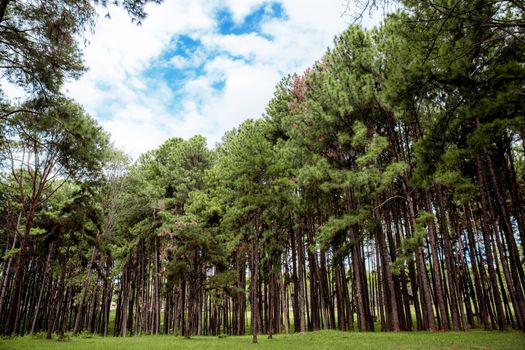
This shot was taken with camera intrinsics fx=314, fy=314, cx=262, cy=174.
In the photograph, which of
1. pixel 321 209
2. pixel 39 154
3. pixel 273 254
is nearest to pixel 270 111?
pixel 321 209

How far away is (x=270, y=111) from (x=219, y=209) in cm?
806

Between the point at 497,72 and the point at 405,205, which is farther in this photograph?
the point at 405,205

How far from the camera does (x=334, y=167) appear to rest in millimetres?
17984

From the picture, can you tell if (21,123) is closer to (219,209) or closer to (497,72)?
(219,209)

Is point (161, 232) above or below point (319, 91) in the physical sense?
below

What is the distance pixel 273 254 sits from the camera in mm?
20047

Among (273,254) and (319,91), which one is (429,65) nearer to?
(319,91)

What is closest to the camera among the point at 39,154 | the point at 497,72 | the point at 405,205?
the point at 497,72

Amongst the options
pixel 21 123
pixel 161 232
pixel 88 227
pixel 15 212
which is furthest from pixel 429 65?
pixel 15 212

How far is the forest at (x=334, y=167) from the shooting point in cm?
750

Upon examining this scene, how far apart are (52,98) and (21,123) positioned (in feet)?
6.35

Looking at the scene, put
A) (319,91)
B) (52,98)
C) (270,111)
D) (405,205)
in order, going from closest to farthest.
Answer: (52,98) < (319,91) < (405,205) < (270,111)

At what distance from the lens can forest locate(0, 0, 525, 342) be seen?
7500mm

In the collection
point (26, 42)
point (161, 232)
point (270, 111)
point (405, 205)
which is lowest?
point (161, 232)
